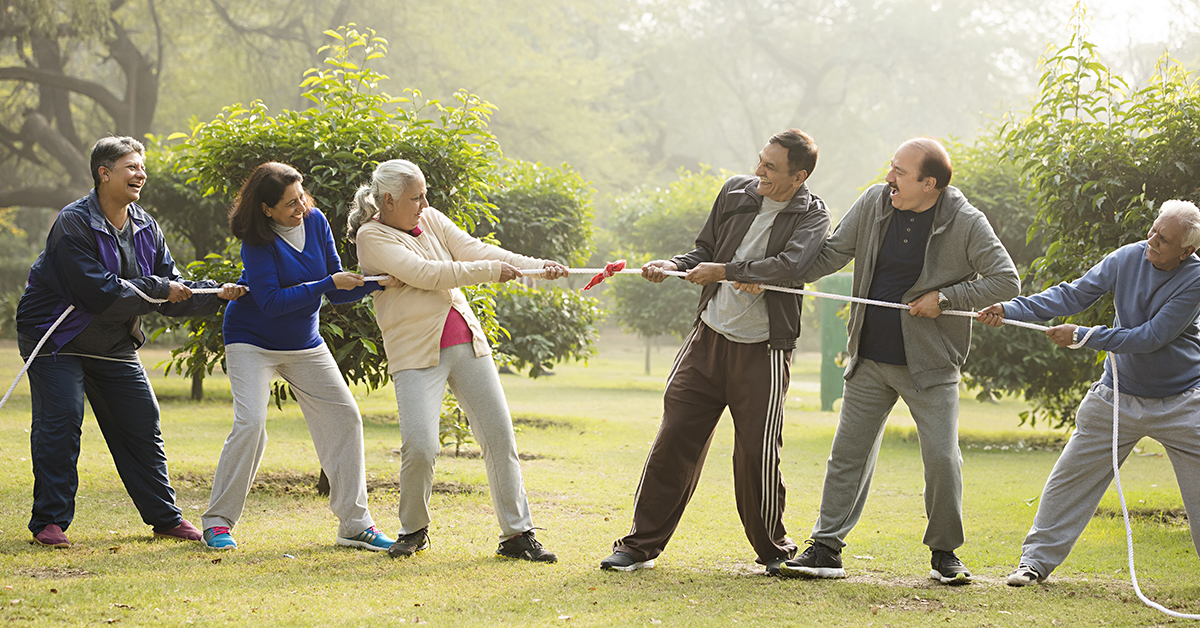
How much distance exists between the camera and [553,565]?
190 inches

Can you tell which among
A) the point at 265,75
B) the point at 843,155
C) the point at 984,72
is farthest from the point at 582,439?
the point at 984,72

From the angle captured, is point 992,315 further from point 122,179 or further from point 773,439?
point 122,179

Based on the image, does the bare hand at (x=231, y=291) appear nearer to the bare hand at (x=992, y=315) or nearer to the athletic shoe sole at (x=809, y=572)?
the athletic shoe sole at (x=809, y=572)

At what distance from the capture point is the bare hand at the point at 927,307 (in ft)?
14.6

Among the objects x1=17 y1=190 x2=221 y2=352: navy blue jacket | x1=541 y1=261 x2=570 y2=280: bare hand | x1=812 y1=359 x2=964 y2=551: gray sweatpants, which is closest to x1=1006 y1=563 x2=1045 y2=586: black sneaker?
x1=812 y1=359 x2=964 y2=551: gray sweatpants

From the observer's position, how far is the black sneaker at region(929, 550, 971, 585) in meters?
4.63

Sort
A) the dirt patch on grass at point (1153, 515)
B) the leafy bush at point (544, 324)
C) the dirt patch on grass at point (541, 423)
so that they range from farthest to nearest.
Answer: the leafy bush at point (544, 324) → the dirt patch on grass at point (541, 423) → the dirt patch on grass at point (1153, 515)

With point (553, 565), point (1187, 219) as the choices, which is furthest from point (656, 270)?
point (1187, 219)

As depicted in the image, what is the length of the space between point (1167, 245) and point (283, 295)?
158 inches

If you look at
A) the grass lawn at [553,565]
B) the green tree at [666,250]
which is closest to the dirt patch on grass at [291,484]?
the grass lawn at [553,565]

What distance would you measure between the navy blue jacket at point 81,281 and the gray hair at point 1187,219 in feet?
15.4

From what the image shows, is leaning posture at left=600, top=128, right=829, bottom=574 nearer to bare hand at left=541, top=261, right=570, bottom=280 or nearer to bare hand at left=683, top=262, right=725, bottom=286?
bare hand at left=683, top=262, right=725, bottom=286

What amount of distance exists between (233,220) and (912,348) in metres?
3.29

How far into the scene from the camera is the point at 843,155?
133ft
